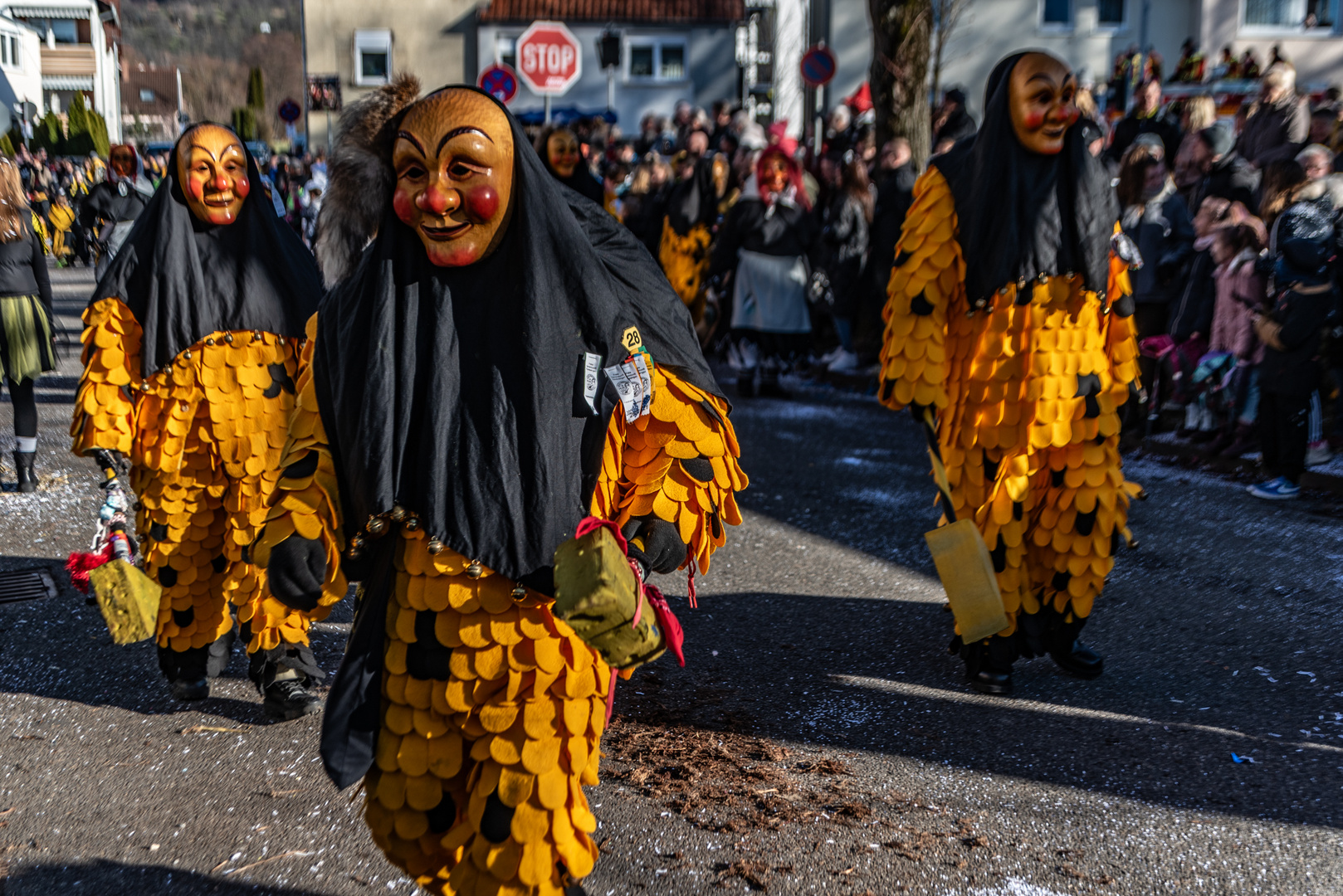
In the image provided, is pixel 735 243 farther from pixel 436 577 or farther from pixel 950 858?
pixel 436 577

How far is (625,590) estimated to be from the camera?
2.15 metres

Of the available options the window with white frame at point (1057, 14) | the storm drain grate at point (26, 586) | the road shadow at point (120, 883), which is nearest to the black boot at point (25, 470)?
the storm drain grate at point (26, 586)

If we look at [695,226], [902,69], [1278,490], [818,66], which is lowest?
[1278,490]

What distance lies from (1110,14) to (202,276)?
24.9m

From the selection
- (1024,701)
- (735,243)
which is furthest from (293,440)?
(735,243)

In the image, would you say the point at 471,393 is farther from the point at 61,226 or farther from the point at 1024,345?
the point at 61,226

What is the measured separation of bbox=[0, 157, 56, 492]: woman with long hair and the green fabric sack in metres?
6.33

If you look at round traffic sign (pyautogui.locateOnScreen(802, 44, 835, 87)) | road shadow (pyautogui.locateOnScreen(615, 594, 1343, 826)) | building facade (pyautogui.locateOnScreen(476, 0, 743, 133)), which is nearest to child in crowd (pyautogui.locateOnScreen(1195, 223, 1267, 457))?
road shadow (pyautogui.locateOnScreen(615, 594, 1343, 826))

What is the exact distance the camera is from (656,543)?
8.11 feet

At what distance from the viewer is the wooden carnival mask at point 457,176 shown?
91.2 inches

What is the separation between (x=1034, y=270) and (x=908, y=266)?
1.40 ft

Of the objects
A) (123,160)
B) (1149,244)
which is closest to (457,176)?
(1149,244)

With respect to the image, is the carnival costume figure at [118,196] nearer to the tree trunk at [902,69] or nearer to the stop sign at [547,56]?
the stop sign at [547,56]

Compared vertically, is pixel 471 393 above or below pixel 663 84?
below
